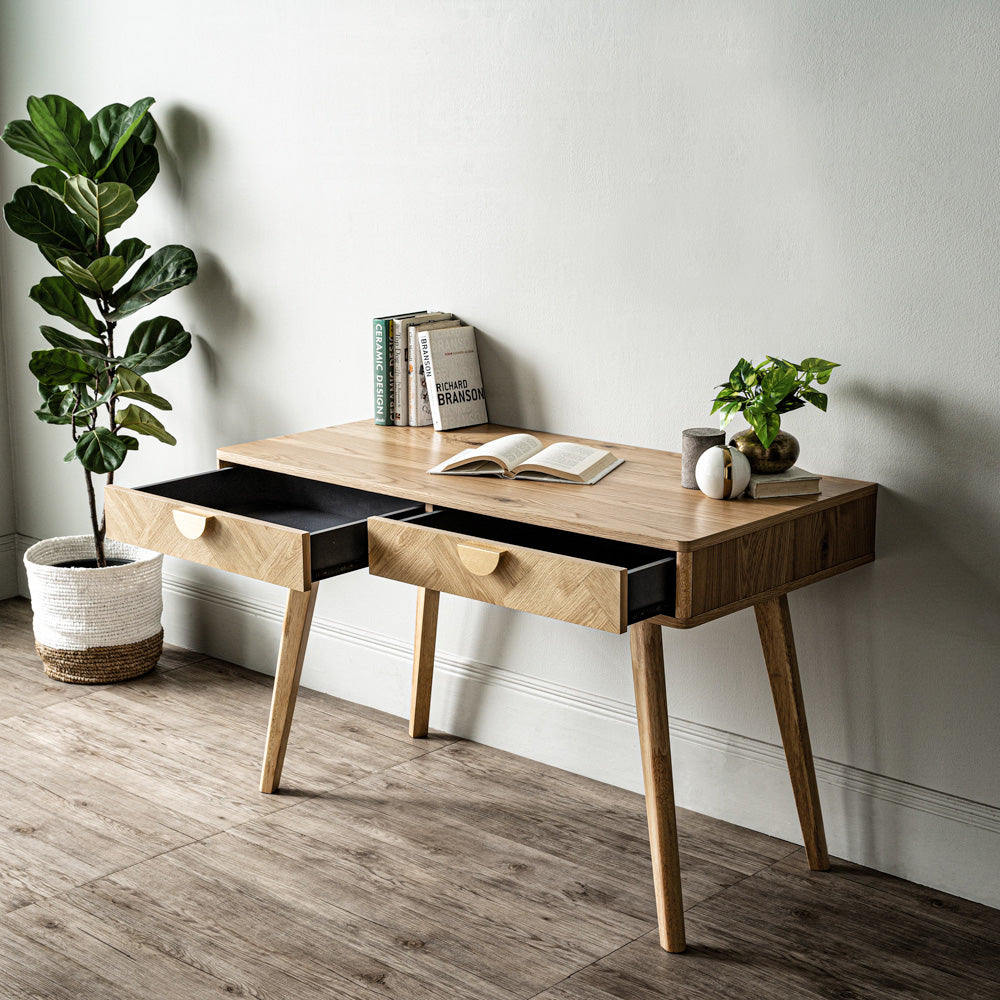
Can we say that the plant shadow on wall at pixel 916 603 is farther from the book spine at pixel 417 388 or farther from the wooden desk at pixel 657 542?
the book spine at pixel 417 388

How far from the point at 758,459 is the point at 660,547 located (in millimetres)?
328

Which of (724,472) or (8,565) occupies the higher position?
(724,472)

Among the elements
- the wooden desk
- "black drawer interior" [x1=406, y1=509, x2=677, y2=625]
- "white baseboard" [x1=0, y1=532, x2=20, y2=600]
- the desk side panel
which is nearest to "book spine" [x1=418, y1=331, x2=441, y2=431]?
the wooden desk

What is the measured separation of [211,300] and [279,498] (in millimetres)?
763

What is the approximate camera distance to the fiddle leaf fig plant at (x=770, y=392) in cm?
210

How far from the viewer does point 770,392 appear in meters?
2.12

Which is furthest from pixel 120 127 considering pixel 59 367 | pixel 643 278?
pixel 643 278

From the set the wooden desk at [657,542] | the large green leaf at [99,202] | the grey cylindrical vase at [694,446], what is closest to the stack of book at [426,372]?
the wooden desk at [657,542]

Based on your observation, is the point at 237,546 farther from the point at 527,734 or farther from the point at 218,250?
the point at 218,250

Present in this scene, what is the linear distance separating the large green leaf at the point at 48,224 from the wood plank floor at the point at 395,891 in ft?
3.68

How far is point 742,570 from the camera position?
2004 mm

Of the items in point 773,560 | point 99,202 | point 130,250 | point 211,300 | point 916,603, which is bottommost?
point 916,603

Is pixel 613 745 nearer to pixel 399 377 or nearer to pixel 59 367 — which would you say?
pixel 399 377

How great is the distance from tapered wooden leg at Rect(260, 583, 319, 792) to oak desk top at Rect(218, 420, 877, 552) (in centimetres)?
28
